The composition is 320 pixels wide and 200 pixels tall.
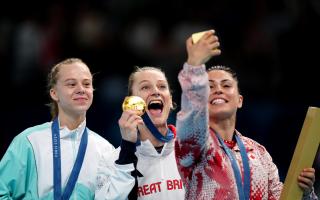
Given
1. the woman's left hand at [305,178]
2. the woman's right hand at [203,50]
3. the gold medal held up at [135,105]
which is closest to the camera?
the woman's right hand at [203,50]

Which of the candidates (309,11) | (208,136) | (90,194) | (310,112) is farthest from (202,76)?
(309,11)

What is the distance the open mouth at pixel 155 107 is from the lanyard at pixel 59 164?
0.46 m

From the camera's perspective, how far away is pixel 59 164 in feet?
16.1

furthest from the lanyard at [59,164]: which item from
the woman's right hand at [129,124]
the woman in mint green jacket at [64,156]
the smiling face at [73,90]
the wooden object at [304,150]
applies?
the wooden object at [304,150]

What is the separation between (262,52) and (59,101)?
376 cm

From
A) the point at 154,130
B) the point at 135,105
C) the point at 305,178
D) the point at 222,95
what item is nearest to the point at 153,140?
the point at 154,130

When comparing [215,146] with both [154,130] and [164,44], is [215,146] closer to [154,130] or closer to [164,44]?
[154,130]

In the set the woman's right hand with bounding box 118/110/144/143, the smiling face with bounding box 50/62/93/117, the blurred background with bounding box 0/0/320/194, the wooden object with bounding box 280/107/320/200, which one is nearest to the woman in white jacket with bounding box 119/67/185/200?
the woman's right hand with bounding box 118/110/144/143

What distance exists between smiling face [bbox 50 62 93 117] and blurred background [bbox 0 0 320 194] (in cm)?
241

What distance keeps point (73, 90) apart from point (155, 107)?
0.53 meters

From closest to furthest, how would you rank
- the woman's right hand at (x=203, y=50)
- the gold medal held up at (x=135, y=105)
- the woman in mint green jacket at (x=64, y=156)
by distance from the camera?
the woman's right hand at (x=203, y=50) → the gold medal held up at (x=135, y=105) → the woman in mint green jacket at (x=64, y=156)

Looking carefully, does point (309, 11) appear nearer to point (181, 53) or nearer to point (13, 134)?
point (181, 53)

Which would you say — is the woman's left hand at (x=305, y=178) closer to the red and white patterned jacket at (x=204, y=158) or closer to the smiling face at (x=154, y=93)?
the red and white patterned jacket at (x=204, y=158)

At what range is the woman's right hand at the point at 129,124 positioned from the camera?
14.8 ft
